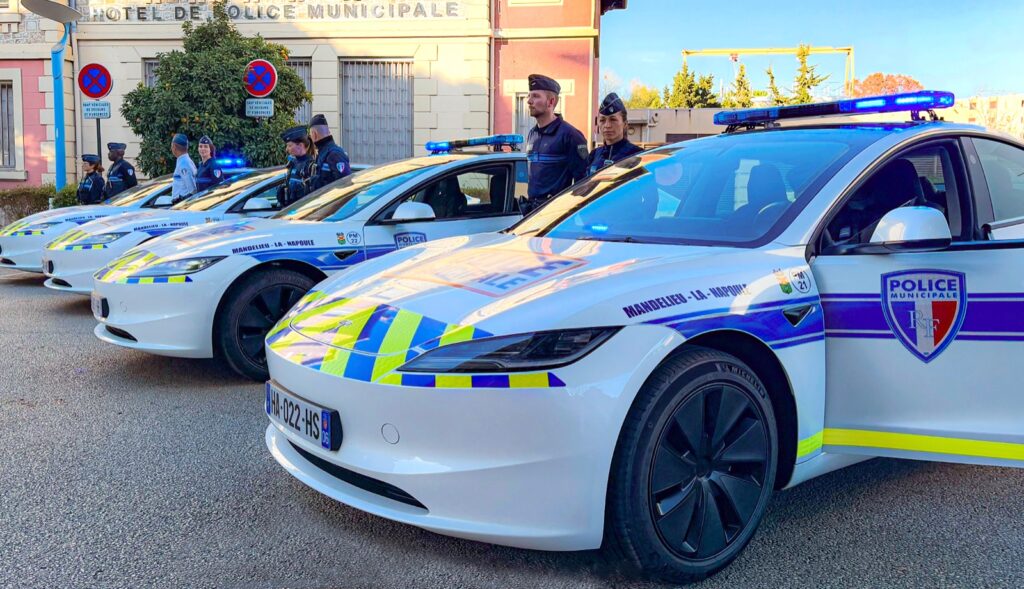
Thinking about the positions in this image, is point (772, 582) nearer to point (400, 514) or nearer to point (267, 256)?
point (400, 514)

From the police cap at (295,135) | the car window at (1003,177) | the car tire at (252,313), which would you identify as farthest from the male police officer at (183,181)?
the car window at (1003,177)

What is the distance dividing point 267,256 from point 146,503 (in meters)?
2.13

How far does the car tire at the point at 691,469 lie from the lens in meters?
2.44

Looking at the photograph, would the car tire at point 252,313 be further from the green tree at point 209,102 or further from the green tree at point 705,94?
the green tree at point 705,94

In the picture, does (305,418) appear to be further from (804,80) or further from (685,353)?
(804,80)

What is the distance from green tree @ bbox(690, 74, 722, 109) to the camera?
55.0 meters

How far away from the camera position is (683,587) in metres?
2.64

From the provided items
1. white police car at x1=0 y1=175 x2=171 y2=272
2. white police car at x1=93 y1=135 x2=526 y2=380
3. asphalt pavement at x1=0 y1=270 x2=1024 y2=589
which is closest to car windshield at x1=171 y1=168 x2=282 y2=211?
white police car at x1=0 y1=175 x2=171 y2=272

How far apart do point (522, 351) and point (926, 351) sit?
145 cm

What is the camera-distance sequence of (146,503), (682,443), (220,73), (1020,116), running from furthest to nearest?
(1020,116) < (220,73) < (146,503) < (682,443)

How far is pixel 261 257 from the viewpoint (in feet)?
16.9

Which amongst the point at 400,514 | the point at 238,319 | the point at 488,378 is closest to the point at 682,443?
the point at 488,378

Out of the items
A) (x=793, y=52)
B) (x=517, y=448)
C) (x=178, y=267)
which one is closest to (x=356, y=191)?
(x=178, y=267)

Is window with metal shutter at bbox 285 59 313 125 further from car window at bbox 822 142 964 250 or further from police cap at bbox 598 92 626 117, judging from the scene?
car window at bbox 822 142 964 250
